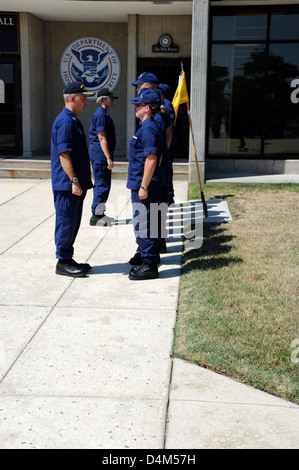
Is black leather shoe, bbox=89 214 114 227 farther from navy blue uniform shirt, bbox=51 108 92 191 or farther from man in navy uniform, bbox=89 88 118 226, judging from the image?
navy blue uniform shirt, bbox=51 108 92 191

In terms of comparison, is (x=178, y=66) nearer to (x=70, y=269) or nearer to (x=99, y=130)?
(x=99, y=130)

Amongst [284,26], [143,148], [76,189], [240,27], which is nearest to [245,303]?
[143,148]

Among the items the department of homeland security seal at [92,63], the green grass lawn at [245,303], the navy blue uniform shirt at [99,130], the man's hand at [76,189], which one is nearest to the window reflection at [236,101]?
the department of homeland security seal at [92,63]

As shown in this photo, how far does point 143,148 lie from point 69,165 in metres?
0.79

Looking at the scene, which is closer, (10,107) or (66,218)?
(66,218)

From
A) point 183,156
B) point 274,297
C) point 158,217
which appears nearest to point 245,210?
point 158,217

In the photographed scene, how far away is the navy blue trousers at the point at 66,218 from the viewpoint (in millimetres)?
5727

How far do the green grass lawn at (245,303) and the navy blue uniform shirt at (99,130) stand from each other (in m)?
1.98

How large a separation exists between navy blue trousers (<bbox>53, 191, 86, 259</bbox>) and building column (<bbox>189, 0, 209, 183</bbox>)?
674cm

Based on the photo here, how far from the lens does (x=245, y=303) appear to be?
5117 mm

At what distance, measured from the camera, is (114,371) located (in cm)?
387

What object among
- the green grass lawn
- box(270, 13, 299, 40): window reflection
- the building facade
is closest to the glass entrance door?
the building facade

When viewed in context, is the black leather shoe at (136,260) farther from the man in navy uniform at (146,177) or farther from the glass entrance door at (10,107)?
the glass entrance door at (10,107)
